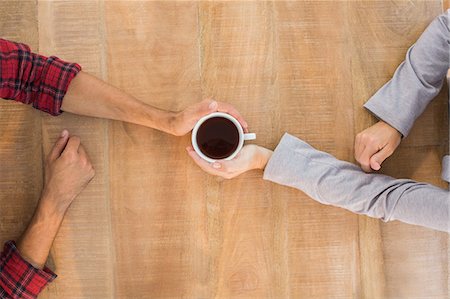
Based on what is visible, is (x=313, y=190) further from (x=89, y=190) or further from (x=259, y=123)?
(x=89, y=190)

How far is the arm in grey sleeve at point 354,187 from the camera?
1094 mm

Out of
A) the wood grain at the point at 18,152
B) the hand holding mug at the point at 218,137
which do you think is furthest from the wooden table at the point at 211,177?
the hand holding mug at the point at 218,137

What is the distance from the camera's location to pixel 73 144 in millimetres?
1241

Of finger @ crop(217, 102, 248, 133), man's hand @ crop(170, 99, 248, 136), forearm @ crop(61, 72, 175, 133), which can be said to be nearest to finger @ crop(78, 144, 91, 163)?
forearm @ crop(61, 72, 175, 133)

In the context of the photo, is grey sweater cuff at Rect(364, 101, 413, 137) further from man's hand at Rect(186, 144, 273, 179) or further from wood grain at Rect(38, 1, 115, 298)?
wood grain at Rect(38, 1, 115, 298)

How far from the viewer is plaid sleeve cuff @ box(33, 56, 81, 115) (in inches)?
45.3

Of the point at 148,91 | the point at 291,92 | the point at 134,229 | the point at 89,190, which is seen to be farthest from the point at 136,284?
the point at 291,92

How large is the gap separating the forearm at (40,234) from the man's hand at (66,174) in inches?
0.6

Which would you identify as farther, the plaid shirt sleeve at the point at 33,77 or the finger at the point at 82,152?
the finger at the point at 82,152

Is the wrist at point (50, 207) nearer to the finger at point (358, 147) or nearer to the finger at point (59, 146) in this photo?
the finger at point (59, 146)

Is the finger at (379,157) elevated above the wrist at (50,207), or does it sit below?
above

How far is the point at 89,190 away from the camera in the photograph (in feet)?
4.14

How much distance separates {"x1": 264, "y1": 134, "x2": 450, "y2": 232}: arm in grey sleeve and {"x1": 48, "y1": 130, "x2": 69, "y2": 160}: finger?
1.74ft

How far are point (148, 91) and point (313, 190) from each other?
500 mm
